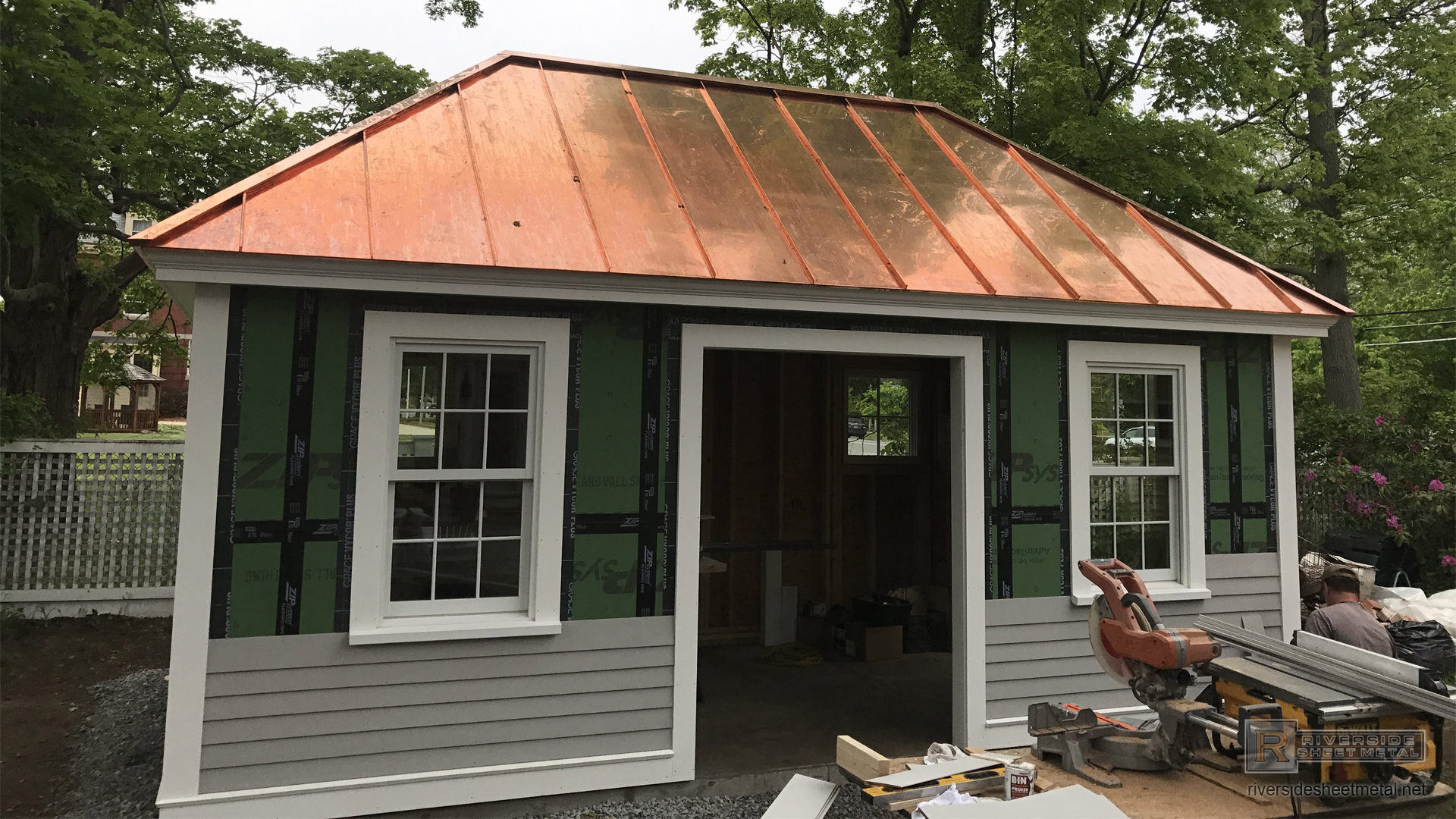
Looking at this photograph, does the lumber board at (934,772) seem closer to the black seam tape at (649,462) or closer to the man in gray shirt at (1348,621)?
the black seam tape at (649,462)

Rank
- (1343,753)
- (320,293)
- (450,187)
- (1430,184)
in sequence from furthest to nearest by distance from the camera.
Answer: (1430,184) < (450,187) < (320,293) < (1343,753)

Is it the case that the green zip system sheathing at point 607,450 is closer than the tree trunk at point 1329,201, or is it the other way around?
the green zip system sheathing at point 607,450

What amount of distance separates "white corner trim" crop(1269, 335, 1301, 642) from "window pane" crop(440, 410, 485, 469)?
5695 millimetres

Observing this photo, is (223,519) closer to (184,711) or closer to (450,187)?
(184,711)

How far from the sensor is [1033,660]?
5668 millimetres

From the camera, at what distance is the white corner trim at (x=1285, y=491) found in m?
6.25

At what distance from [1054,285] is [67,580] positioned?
33.4 feet

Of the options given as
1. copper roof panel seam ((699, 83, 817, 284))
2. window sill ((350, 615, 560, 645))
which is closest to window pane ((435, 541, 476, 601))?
window sill ((350, 615, 560, 645))

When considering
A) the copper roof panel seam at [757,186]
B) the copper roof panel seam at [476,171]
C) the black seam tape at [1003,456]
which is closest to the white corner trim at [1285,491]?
the black seam tape at [1003,456]

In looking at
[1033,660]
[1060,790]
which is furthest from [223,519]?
[1033,660]

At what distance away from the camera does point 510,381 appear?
4832 mm

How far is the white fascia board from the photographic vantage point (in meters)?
4.20

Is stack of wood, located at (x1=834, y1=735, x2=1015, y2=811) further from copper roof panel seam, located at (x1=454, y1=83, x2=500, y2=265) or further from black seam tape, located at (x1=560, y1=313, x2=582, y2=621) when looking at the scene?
copper roof panel seam, located at (x1=454, y1=83, x2=500, y2=265)

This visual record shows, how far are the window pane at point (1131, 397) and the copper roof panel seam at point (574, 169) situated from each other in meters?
3.80
